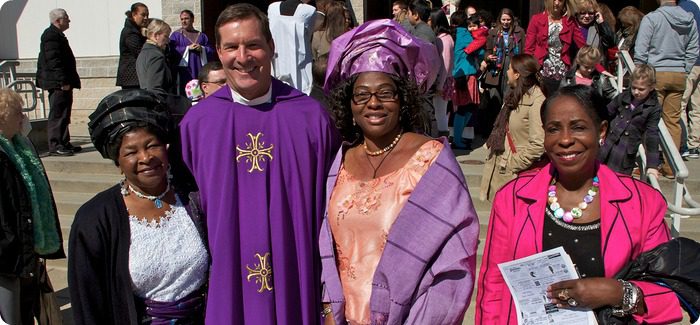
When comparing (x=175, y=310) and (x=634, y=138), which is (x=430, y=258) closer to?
(x=175, y=310)

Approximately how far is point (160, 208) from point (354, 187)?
2.64 feet

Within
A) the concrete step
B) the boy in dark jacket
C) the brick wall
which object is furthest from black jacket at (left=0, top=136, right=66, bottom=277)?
the brick wall

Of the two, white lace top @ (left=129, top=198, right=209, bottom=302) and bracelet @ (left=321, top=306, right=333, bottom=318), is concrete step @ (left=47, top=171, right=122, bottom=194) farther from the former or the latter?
bracelet @ (left=321, top=306, right=333, bottom=318)

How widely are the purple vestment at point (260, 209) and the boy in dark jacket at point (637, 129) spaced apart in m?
3.79

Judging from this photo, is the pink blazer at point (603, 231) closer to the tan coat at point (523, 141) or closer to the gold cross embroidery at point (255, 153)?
the gold cross embroidery at point (255, 153)

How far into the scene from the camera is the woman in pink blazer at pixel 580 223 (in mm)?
2381

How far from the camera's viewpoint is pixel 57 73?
29.9ft

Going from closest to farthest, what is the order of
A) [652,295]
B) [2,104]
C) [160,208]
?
[652,295], [160,208], [2,104]

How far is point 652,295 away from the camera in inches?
93.3

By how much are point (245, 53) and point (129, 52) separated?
7.33m

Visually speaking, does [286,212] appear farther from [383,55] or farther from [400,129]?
[383,55]

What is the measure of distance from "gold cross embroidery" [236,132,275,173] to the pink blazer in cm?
98

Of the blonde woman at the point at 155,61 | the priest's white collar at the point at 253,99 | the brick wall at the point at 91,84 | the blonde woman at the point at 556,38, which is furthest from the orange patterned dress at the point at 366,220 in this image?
the brick wall at the point at 91,84

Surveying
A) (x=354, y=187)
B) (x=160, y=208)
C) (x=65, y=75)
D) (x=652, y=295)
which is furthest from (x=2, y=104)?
(x=65, y=75)
